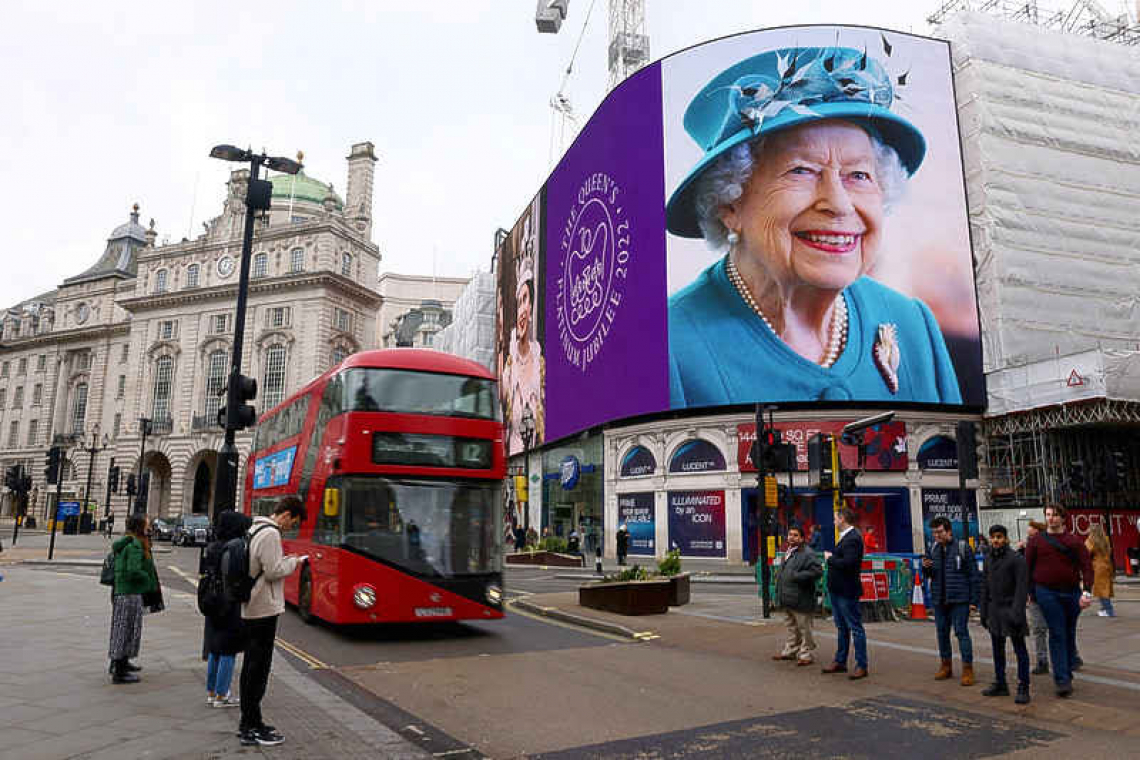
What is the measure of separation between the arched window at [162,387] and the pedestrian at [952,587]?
221ft

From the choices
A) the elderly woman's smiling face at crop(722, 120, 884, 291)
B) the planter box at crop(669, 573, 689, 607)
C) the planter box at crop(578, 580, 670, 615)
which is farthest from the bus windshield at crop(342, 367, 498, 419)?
the elderly woman's smiling face at crop(722, 120, 884, 291)

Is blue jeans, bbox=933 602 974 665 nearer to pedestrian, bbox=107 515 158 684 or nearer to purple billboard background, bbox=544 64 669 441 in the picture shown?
pedestrian, bbox=107 515 158 684

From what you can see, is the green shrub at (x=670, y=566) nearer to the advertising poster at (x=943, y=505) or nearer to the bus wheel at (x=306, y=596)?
the bus wheel at (x=306, y=596)

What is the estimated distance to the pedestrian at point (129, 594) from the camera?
792 cm

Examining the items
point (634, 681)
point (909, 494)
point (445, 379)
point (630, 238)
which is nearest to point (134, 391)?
point (630, 238)

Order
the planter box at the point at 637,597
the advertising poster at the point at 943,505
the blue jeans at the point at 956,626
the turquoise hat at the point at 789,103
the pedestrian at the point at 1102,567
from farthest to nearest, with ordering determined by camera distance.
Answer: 1. the turquoise hat at the point at 789,103
2. the advertising poster at the point at 943,505
3. the planter box at the point at 637,597
4. the pedestrian at the point at 1102,567
5. the blue jeans at the point at 956,626

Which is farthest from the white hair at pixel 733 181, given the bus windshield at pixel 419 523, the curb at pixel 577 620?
the bus windshield at pixel 419 523

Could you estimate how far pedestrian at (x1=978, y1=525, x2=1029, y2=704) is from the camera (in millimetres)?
7621

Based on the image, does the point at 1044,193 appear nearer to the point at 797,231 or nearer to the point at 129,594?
the point at 797,231

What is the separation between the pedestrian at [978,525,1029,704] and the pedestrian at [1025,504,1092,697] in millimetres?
430

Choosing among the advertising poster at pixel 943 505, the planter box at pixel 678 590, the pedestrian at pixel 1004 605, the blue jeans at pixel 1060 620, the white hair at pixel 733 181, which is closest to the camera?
the pedestrian at pixel 1004 605

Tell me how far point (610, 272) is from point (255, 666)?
35843 millimetres

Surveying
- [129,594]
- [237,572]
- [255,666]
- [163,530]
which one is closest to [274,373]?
[163,530]

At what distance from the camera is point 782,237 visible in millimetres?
35219
